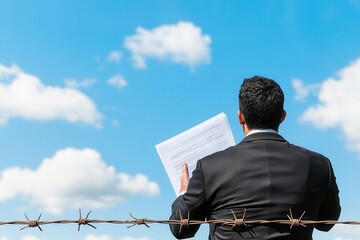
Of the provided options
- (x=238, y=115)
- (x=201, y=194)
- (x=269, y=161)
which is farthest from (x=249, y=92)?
(x=201, y=194)

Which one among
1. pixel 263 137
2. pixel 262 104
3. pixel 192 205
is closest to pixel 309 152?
pixel 263 137

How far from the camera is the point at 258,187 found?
144 inches

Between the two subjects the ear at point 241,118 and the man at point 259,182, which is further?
the ear at point 241,118

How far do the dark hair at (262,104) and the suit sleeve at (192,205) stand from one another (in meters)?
0.48

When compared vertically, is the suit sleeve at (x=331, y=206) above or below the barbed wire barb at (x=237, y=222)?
above

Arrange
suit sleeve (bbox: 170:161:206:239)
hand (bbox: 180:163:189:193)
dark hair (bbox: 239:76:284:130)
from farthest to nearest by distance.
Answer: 1. hand (bbox: 180:163:189:193)
2. dark hair (bbox: 239:76:284:130)
3. suit sleeve (bbox: 170:161:206:239)

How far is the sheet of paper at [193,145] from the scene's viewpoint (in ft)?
14.3

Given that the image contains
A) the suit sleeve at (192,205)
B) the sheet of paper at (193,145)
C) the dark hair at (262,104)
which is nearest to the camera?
the suit sleeve at (192,205)

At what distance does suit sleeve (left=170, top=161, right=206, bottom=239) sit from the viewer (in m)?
3.77

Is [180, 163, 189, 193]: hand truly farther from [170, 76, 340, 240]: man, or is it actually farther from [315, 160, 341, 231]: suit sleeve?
[315, 160, 341, 231]: suit sleeve

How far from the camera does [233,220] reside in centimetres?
367

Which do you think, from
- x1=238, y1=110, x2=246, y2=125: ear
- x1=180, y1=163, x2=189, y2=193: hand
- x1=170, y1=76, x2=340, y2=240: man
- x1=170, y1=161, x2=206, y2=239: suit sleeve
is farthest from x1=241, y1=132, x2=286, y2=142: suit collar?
x1=180, y1=163, x2=189, y2=193: hand

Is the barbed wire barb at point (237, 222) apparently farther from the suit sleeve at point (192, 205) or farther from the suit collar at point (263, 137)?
the suit collar at point (263, 137)

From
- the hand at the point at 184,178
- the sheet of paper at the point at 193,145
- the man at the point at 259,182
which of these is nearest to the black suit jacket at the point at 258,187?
the man at the point at 259,182
